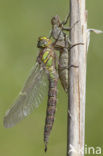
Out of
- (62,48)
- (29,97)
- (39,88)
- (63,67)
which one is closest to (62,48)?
(62,48)

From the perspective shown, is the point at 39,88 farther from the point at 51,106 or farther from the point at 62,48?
the point at 62,48

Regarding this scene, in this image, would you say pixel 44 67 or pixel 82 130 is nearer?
pixel 82 130

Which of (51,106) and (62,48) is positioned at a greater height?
(62,48)

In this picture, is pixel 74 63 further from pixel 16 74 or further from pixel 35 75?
pixel 16 74

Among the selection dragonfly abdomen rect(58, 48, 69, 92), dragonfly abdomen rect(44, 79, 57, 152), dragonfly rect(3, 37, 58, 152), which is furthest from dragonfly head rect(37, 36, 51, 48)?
dragonfly abdomen rect(44, 79, 57, 152)

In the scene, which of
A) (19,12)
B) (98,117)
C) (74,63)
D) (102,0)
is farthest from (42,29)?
(74,63)

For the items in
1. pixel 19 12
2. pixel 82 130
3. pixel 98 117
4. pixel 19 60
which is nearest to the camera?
pixel 82 130

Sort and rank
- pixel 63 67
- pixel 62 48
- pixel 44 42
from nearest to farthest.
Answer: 1. pixel 63 67
2. pixel 62 48
3. pixel 44 42

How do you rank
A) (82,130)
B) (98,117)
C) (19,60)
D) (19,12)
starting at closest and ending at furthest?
(82,130), (98,117), (19,60), (19,12)
